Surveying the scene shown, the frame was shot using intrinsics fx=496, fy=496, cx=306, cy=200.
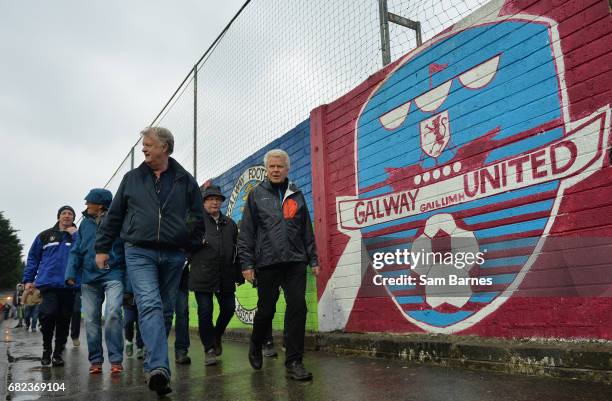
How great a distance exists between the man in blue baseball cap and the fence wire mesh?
9.10ft

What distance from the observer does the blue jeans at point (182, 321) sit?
4.87 m

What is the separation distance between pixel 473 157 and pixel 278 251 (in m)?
1.74

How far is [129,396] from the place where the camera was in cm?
321

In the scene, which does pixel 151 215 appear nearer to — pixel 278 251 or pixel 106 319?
pixel 278 251

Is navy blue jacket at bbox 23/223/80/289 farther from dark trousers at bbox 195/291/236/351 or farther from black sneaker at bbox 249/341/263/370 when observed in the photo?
black sneaker at bbox 249/341/263/370

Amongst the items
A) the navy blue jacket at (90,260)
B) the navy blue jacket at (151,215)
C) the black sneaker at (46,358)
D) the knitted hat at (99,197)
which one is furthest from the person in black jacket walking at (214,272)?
the black sneaker at (46,358)

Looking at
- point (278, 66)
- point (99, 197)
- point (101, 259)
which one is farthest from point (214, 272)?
point (278, 66)

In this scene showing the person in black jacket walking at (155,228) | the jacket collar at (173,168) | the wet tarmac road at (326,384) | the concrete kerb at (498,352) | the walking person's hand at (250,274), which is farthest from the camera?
the walking person's hand at (250,274)

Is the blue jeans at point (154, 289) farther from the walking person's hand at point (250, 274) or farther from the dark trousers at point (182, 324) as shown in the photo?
the dark trousers at point (182, 324)

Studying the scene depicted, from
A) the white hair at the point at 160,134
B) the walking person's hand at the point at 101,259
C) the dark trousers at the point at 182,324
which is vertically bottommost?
the dark trousers at the point at 182,324

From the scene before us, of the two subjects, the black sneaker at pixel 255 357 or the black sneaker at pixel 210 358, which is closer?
the black sneaker at pixel 255 357

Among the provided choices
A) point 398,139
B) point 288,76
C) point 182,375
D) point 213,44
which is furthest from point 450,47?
point 213,44

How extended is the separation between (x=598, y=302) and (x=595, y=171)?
0.83m

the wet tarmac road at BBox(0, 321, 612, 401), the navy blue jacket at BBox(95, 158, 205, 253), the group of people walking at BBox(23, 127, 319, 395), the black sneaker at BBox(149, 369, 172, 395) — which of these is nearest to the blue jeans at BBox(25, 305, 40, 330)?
the group of people walking at BBox(23, 127, 319, 395)
